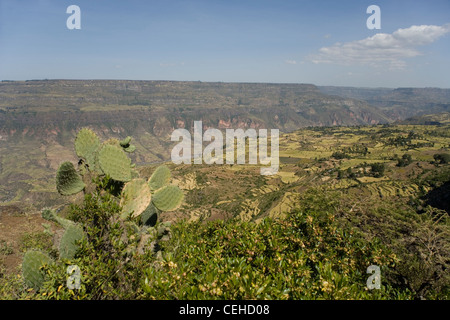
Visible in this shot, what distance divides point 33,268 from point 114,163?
2.99 m

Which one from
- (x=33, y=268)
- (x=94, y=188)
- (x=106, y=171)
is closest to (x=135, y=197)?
(x=106, y=171)

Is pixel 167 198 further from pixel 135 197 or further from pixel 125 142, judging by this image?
pixel 125 142

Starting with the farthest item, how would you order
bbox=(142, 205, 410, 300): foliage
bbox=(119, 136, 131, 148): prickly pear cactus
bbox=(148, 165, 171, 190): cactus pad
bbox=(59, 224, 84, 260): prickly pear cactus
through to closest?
1. bbox=(148, 165, 171, 190): cactus pad
2. bbox=(119, 136, 131, 148): prickly pear cactus
3. bbox=(59, 224, 84, 260): prickly pear cactus
4. bbox=(142, 205, 410, 300): foliage

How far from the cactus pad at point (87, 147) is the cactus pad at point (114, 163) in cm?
90

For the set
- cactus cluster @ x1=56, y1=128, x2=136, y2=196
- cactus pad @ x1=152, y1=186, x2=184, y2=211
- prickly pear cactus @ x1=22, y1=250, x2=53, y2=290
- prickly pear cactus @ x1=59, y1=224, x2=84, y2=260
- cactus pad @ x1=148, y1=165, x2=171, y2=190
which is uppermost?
cactus cluster @ x1=56, y1=128, x2=136, y2=196

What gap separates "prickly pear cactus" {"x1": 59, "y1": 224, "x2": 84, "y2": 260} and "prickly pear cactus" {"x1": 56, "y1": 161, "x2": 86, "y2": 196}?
106cm

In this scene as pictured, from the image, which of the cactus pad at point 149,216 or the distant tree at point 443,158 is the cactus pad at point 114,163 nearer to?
the cactus pad at point 149,216

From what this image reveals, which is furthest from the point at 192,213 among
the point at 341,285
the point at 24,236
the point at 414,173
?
the point at 414,173

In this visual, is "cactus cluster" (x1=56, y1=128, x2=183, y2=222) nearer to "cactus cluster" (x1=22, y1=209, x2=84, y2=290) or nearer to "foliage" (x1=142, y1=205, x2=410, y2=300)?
"cactus cluster" (x1=22, y1=209, x2=84, y2=290)

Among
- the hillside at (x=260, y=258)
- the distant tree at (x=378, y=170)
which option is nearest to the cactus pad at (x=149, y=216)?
the hillside at (x=260, y=258)

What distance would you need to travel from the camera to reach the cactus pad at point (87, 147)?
7.25 metres

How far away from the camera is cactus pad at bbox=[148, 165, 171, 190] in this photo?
28.8 ft

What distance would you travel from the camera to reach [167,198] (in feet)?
27.6

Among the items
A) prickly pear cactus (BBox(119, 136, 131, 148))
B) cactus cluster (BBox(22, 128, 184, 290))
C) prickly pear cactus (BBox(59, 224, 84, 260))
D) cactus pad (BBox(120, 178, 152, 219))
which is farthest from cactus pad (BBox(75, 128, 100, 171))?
prickly pear cactus (BBox(59, 224, 84, 260))
